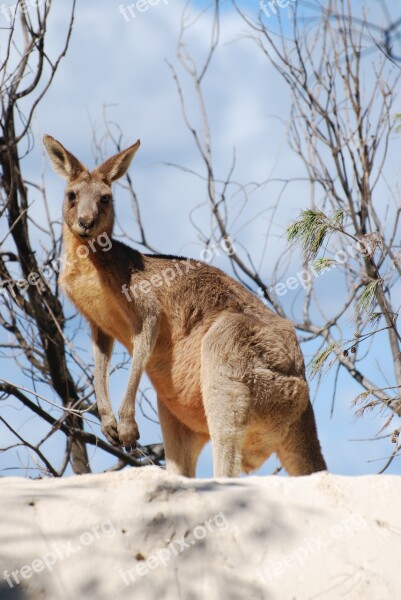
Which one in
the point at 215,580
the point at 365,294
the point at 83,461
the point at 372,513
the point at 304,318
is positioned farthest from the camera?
the point at 304,318

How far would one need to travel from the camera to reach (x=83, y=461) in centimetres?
886

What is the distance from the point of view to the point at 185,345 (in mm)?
6742

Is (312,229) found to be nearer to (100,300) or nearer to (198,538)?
(100,300)

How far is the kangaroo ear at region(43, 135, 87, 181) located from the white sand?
3176 millimetres

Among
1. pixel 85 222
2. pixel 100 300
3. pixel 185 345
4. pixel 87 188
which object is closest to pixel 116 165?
pixel 87 188

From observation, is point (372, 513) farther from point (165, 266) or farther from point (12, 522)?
point (165, 266)

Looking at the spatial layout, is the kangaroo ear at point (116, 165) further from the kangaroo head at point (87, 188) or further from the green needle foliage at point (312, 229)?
the green needle foliage at point (312, 229)

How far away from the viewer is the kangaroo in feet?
20.7

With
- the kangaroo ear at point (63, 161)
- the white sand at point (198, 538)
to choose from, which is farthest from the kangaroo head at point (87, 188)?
the white sand at point (198, 538)

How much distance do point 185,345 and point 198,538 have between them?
8.52ft

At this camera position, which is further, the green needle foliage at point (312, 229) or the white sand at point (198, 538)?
the green needle foliage at point (312, 229)

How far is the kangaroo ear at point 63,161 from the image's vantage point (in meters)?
7.10

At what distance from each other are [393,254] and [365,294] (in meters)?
0.69

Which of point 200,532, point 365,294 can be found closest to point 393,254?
point 365,294
